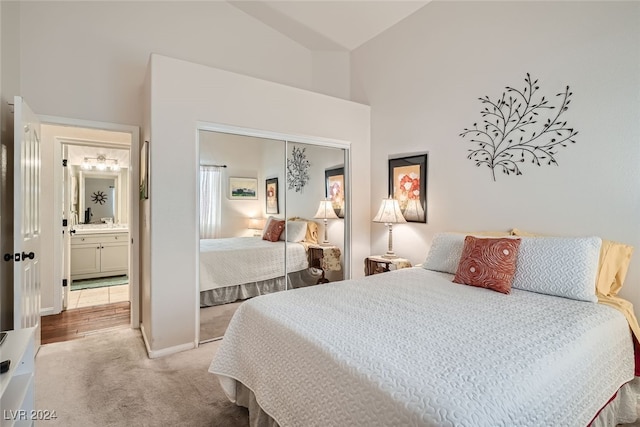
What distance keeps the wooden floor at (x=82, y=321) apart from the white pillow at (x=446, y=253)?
3248 millimetres

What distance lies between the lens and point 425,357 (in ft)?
3.80

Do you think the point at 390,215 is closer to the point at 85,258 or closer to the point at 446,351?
the point at 446,351

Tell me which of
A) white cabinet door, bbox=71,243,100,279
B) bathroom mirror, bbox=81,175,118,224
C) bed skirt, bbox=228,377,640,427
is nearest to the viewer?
bed skirt, bbox=228,377,640,427

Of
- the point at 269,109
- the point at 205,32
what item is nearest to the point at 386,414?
the point at 269,109

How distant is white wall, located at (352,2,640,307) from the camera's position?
2.15 meters

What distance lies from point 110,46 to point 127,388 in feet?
10.3

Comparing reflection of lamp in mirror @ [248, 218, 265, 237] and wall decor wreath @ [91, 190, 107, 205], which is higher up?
wall decor wreath @ [91, 190, 107, 205]

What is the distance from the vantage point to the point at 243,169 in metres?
3.21

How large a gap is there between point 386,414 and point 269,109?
9.60ft

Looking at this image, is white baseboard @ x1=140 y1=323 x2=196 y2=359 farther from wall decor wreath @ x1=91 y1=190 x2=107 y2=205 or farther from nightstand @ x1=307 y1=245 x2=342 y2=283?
wall decor wreath @ x1=91 y1=190 x2=107 y2=205

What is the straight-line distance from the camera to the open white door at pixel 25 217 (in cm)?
217

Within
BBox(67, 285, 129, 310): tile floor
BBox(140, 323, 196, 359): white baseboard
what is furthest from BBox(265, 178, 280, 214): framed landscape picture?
BBox(67, 285, 129, 310): tile floor

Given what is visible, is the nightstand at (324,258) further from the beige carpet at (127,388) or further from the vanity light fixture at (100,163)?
the vanity light fixture at (100,163)

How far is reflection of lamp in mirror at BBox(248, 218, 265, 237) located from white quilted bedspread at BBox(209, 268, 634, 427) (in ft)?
4.61
